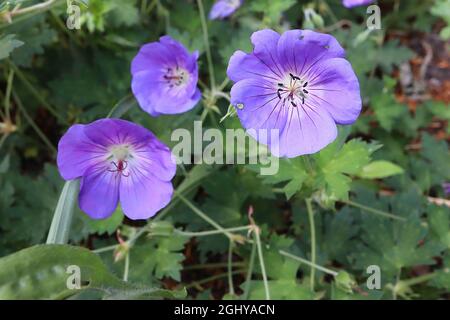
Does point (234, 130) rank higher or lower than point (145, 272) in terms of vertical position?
higher

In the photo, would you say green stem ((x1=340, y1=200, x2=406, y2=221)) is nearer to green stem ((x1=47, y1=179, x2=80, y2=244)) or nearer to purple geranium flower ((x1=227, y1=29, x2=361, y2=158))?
purple geranium flower ((x1=227, y1=29, x2=361, y2=158))

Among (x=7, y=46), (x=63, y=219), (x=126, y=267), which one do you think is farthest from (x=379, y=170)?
(x=7, y=46)

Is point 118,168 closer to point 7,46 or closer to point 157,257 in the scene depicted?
point 157,257

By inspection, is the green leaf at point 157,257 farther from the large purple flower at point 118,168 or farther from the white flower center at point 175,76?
the white flower center at point 175,76

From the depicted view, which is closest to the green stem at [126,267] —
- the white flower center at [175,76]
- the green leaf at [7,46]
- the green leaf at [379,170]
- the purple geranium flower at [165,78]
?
the purple geranium flower at [165,78]

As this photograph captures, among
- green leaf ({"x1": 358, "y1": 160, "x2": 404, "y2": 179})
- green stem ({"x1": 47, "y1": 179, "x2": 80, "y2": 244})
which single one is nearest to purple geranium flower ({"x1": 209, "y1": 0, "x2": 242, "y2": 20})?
green leaf ({"x1": 358, "y1": 160, "x2": 404, "y2": 179})

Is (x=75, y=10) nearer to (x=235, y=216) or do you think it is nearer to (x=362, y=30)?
(x=235, y=216)
